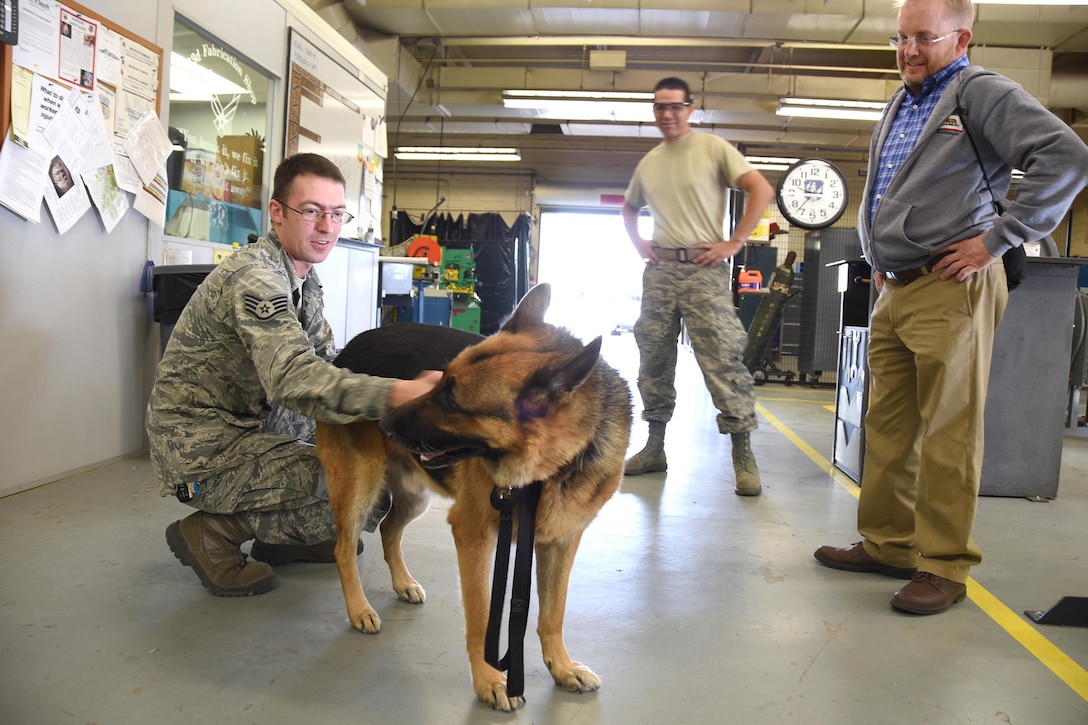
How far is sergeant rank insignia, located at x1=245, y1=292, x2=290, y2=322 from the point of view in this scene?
182 centimetres

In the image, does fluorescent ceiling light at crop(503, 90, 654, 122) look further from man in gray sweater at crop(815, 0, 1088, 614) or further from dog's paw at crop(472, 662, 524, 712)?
dog's paw at crop(472, 662, 524, 712)

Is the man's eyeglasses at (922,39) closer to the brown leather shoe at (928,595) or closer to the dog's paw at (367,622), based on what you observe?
the brown leather shoe at (928,595)

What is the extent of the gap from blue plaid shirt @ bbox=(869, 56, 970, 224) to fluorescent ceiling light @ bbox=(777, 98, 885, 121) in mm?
7891

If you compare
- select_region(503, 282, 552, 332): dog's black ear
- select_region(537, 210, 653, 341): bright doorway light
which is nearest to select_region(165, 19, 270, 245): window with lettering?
select_region(503, 282, 552, 332): dog's black ear

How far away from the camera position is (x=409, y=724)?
1495 millimetres

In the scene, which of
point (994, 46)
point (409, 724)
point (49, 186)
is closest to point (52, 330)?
point (49, 186)

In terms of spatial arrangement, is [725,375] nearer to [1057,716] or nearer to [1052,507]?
[1052,507]

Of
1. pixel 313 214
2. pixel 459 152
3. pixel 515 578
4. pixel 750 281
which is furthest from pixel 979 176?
pixel 459 152

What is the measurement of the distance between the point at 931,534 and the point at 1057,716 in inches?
26.4

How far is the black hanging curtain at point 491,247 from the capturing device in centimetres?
1470

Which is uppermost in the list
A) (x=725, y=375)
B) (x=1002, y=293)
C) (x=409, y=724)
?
(x=1002, y=293)

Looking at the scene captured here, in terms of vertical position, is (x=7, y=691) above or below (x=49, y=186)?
below

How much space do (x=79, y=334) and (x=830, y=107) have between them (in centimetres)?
924

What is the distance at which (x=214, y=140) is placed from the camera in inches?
172
